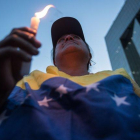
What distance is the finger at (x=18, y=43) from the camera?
0.83 metres

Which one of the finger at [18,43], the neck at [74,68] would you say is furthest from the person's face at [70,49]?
the finger at [18,43]

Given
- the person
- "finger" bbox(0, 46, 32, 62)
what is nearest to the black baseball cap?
the person

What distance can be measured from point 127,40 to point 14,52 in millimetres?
61036

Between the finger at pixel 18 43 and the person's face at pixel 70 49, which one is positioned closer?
the finger at pixel 18 43

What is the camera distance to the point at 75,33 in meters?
2.59

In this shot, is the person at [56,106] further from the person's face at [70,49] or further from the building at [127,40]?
the building at [127,40]

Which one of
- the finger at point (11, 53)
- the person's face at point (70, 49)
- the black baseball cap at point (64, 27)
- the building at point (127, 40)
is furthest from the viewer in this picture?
the building at point (127, 40)

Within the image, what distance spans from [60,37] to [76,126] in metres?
1.85

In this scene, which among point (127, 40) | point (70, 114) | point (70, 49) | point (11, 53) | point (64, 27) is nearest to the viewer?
point (11, 53)

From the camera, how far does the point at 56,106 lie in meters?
1.24

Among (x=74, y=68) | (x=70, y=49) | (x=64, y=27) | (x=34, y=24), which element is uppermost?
(x=64, y=27)

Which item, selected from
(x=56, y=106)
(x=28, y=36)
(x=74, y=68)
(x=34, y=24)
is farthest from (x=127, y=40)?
(x=28, y=36)

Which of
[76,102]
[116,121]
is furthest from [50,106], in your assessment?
[116,121]

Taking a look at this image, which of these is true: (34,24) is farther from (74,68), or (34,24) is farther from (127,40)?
(127,40)
